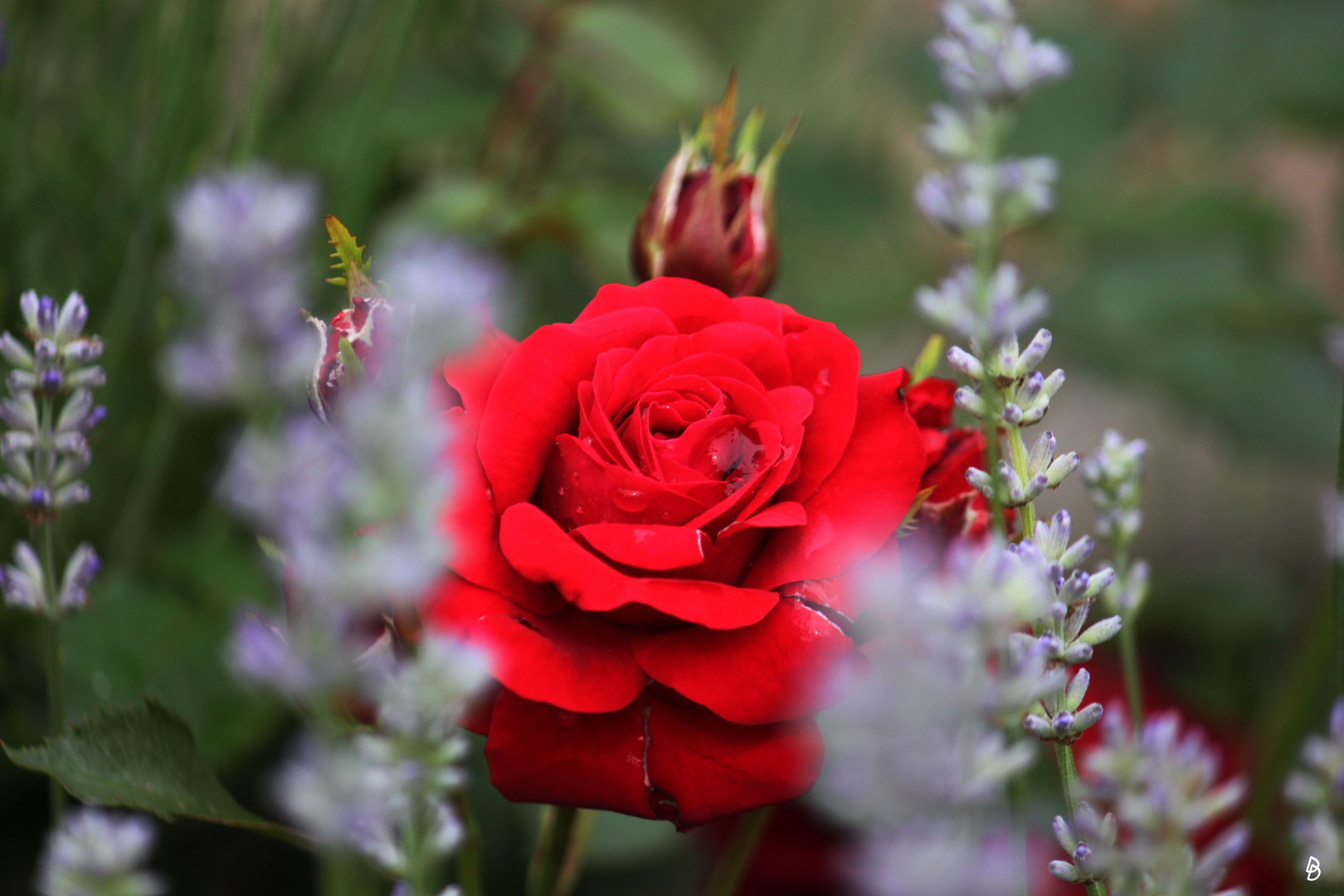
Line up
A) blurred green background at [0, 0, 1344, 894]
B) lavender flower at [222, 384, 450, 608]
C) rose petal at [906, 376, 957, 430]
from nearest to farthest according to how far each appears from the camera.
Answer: lavender flower at [222, 384, 450, 608] < rose petal at [906, 376, 957, 430] < blurred green background at [0, 0, 1344, 894]

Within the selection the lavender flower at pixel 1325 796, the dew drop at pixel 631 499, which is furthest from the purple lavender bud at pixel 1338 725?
the dew drop at pixel 631 499

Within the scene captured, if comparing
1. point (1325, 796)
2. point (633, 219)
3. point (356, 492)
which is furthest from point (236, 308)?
point (633, 219)

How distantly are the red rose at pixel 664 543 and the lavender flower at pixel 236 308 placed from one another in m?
0.05

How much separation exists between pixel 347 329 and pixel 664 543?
6cm

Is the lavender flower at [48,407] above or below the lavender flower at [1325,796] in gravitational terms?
below

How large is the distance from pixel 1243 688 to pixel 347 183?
549mm

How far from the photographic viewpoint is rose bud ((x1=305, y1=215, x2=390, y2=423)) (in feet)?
0.51

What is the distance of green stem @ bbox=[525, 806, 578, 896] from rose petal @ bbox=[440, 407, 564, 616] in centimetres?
6

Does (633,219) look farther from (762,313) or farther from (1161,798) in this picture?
(1161,798)

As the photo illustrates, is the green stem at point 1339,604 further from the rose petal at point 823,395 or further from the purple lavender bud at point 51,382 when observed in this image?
the purple lavender bud at point 51,382

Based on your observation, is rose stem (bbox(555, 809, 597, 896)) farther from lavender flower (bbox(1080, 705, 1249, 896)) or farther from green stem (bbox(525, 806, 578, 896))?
lavender flower (bbox(1080, 705, 1249, 896))

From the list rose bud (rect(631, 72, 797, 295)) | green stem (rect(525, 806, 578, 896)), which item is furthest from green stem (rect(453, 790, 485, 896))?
rose bud (rect(631, 72, 797, 295))

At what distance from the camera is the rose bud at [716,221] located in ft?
0.75

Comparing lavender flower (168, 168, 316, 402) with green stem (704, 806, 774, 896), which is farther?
green stem (704, 806, 774, 896)
